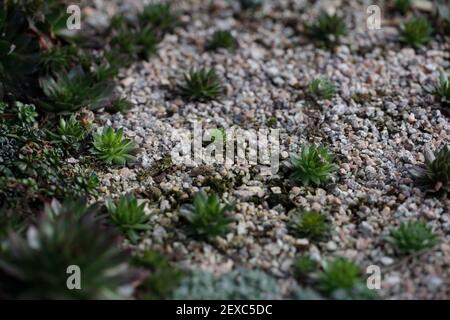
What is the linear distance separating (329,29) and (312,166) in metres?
1.86

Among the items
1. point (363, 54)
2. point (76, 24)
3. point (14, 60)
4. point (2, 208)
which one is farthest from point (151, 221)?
point (363, 54)

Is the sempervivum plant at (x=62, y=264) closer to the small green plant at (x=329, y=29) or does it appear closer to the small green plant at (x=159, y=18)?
the small green plant at (x=159, y=18)

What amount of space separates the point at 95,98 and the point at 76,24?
936 millimetres

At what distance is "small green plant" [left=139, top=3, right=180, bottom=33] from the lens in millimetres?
5645

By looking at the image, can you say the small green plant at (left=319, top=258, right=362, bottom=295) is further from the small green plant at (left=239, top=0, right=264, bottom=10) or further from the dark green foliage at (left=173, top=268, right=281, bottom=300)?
the small green plant at (left=239, top=0, right=264, bottom=10)

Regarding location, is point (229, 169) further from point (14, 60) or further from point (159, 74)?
point (14, 60)

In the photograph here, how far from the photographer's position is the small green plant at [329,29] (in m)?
5.48

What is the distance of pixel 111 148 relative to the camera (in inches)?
168

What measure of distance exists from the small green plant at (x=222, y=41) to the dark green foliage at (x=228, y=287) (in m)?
2.53

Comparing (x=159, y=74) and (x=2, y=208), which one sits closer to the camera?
(x=2, y=208)

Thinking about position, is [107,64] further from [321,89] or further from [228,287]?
[228,287]

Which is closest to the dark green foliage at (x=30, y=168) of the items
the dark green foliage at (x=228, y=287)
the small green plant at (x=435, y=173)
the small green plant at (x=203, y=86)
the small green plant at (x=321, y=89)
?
the dark green foliage at (x=228, y=287)
